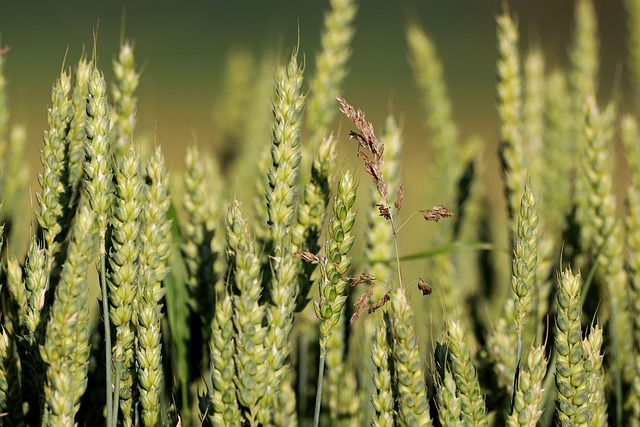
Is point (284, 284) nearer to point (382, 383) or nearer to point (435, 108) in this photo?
point (382, 383)

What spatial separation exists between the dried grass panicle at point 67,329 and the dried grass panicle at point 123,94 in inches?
18.7

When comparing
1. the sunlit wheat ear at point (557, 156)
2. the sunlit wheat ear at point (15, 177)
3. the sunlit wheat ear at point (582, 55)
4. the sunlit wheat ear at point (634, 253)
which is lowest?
the sunlit wheat ear at point (634, 253)

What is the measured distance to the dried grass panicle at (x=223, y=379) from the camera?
1.10 m

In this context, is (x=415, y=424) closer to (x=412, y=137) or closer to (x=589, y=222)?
(x=589, y=222)

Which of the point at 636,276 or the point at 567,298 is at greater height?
the point at 636,276

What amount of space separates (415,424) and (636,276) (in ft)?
2.10

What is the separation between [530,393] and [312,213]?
0.44m

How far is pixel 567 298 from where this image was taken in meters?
1.10

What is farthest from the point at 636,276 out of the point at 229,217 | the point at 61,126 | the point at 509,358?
the point at 61,126

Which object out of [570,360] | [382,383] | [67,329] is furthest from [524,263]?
[67,329]

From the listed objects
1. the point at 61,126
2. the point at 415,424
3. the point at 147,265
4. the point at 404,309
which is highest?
the point at 61,126

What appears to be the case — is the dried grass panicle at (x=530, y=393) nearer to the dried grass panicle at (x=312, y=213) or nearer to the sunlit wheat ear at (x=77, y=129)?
the dried grass panicle at (x=312, y=213)

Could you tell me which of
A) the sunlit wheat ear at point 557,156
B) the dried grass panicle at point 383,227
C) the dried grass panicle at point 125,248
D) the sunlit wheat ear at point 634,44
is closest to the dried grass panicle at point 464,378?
the dried grass panicle at point 383,227

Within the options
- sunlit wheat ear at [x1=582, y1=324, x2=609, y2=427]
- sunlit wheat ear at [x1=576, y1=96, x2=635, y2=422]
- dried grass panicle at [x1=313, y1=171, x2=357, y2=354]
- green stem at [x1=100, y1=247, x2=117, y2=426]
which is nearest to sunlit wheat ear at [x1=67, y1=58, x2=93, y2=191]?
green stem at [x1=100, y1=247, x2=117, y2=426]
